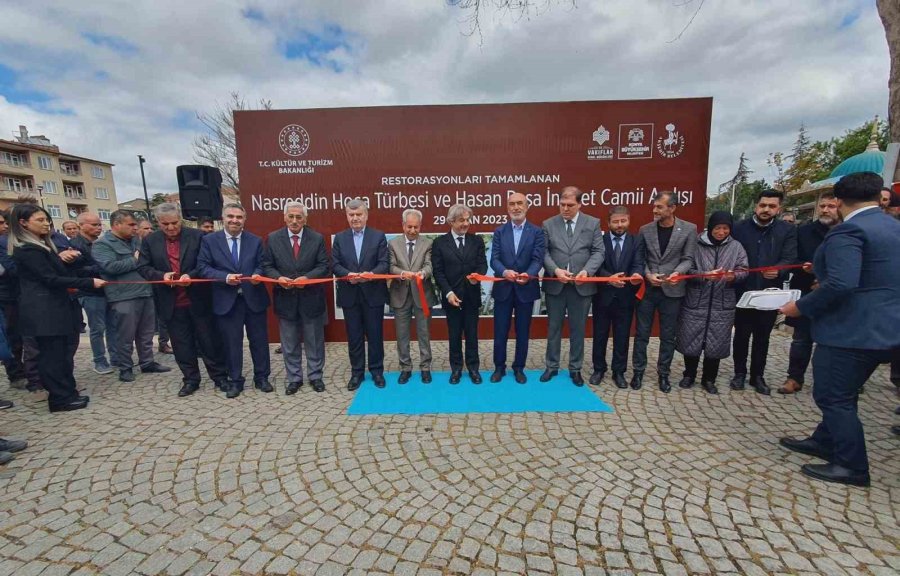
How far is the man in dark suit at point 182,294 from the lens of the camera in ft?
14.6

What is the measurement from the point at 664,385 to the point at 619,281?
1327 millimetres

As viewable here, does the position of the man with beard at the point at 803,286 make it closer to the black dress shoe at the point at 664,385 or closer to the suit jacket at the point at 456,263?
the black dress shoe at the point at 664,385

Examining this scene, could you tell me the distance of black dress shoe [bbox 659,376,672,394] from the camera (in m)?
4.48

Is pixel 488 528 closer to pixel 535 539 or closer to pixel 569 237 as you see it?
pixel 535 539

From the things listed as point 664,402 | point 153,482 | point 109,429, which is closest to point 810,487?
point 664,402

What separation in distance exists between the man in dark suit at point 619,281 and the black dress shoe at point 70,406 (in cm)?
573

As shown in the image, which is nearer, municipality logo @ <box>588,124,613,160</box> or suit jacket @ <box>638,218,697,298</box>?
suit jacket @ <box>638,218,697,298</box>

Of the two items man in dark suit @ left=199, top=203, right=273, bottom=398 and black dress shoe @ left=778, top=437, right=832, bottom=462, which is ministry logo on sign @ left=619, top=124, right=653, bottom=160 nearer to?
black dress shoe @ left=778, top=437, right=832, bottom=462

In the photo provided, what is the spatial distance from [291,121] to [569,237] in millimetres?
4685

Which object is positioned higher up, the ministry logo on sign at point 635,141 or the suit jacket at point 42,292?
the ministry logo on sign at point 635,141

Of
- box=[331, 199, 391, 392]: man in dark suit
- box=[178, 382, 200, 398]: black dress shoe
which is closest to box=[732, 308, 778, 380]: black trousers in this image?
box=[331, 199, 391, 392]: man in dark suit

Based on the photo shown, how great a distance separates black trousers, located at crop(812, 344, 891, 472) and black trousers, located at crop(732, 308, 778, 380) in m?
1.67

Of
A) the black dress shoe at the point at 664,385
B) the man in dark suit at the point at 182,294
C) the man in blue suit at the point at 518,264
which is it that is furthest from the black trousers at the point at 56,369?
the black dress shoe at the point at 664,385

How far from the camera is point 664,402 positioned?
4.20 metres
